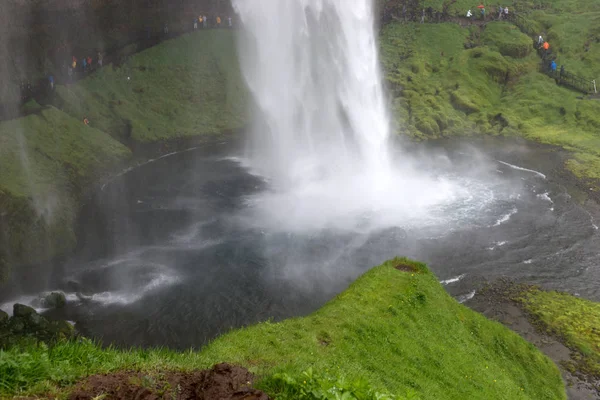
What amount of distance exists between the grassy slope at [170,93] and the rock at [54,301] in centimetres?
3802

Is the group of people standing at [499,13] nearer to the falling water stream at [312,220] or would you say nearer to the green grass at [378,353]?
the falling water stream at [312,220]

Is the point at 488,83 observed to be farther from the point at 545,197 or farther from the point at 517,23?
the point at 545,197

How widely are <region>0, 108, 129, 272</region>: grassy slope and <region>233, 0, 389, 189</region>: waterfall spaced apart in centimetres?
1856

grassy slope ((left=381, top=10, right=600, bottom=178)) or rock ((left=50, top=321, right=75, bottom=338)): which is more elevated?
grassy slope ((left=381, top=10, right=600, bottom=178))

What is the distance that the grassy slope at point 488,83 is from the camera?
79.4 metres

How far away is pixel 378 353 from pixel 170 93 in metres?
68.2

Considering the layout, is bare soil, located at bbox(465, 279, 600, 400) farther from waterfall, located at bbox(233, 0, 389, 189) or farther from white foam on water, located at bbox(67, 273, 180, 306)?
waterfall, located at bbox(233, 0, 389, 189)

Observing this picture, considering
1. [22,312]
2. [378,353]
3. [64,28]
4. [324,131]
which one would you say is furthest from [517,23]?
[22,312]

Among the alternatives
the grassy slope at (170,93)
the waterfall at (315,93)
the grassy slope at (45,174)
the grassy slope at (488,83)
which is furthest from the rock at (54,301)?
the grassy slope at (488,83)

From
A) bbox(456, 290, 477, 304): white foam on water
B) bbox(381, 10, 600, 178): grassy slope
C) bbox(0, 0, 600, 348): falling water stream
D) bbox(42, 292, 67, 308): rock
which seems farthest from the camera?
bbox(381, 10, 600, 178): grassy slope

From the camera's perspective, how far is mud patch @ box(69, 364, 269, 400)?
9703 mm

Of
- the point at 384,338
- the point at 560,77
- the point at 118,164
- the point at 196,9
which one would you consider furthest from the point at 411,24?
the point at 384,338

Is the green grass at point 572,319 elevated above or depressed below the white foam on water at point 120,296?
below

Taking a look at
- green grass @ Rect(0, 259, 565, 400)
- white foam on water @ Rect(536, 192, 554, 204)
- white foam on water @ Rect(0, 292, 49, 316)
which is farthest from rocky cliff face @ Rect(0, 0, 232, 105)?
white foam on water @ Rect(536, 192, 554, 204)
